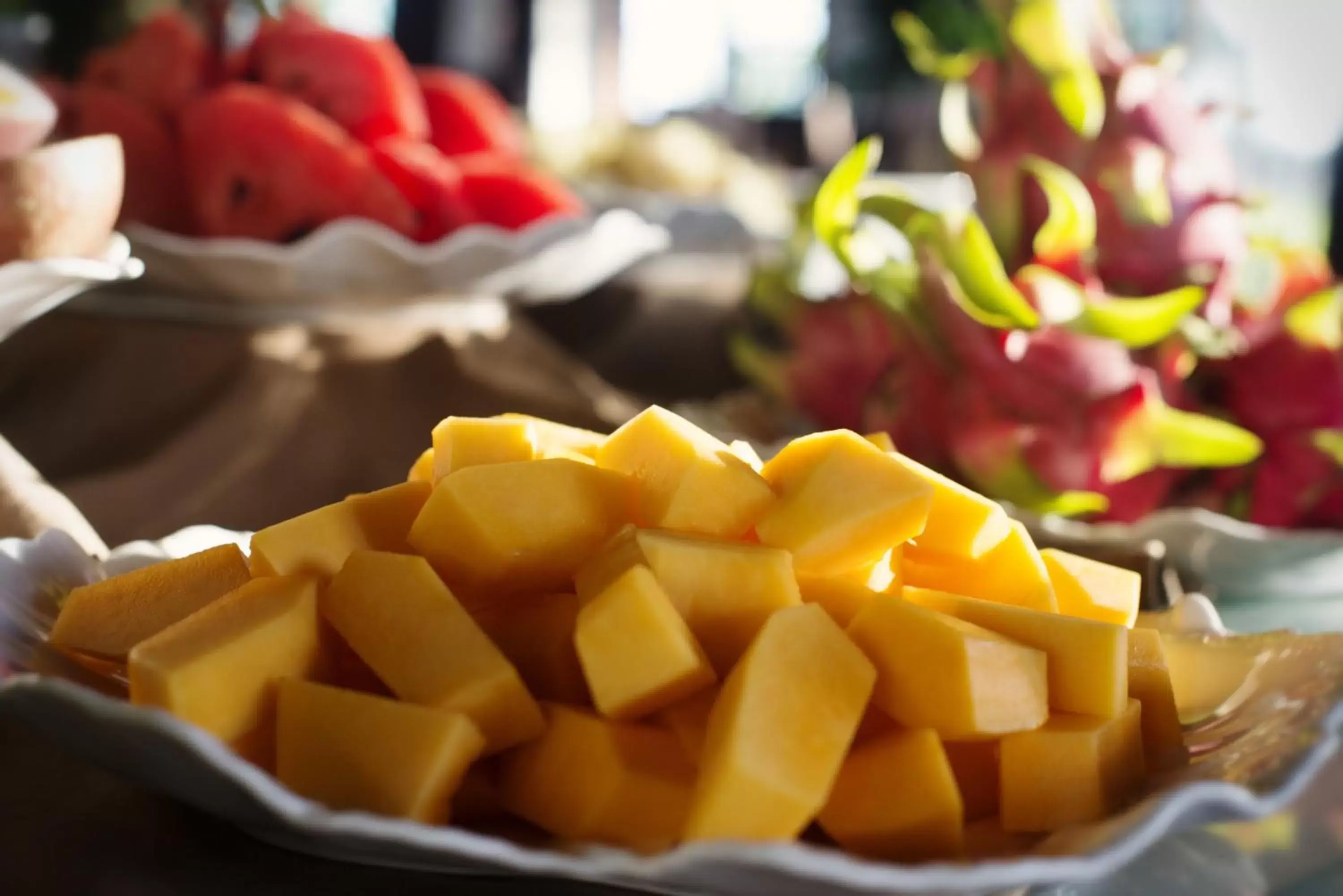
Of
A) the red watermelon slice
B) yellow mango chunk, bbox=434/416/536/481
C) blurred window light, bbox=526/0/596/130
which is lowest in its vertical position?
blurred window light, bbox=526/0/596/130

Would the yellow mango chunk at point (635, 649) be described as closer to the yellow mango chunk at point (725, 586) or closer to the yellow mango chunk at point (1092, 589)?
the yellow mango chunk at point (725, 586)

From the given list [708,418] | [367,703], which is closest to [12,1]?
[708,418]

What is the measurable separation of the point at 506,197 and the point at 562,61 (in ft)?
12.9

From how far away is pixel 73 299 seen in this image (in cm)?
72

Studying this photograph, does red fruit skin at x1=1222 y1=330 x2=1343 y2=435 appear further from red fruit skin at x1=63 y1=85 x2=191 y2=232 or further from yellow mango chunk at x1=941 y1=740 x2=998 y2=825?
red fruit skin at x1=63 y1=85 x2=191 y2=232

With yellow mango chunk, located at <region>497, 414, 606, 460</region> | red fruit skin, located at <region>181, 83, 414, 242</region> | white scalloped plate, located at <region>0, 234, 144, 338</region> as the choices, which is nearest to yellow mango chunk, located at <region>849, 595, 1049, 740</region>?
yellow mango chunk, located at <region>497, 414, 606, 460</region>

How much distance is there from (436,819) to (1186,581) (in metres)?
0.39

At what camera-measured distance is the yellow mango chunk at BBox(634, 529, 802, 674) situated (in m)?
0.30

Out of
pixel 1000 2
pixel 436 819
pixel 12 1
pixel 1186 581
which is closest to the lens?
pixel 436 819

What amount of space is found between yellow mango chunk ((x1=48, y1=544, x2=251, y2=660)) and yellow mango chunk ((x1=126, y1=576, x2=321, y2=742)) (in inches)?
1.3

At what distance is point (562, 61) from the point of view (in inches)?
178

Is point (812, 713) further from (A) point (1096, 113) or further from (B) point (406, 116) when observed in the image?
(B) point (406, 116)

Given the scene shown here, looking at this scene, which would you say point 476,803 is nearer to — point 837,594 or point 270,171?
point 837,594

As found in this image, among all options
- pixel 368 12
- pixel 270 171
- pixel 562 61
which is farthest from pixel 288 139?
pixel 562 61
